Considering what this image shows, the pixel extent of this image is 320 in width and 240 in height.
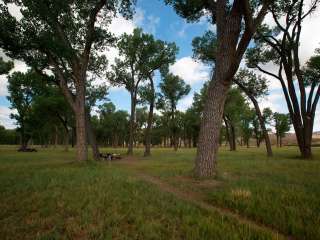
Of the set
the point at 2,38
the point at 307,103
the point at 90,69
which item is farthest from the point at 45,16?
the point at 307,103

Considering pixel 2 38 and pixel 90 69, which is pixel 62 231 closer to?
pixel 2 38

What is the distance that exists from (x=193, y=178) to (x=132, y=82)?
21146mm

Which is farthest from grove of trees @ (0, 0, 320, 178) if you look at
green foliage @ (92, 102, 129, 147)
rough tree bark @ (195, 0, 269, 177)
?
green foliage @ (92, 102, 129, 147)

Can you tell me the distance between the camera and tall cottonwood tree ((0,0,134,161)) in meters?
12.6

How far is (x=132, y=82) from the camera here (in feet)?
89.7

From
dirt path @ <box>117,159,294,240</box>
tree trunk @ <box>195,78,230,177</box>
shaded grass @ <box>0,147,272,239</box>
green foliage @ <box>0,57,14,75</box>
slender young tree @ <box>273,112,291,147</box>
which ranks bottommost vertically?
dirt path @ <box>117,159,294,240</box>

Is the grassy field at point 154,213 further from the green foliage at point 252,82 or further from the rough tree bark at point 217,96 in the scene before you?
the green foliage at point 252,82

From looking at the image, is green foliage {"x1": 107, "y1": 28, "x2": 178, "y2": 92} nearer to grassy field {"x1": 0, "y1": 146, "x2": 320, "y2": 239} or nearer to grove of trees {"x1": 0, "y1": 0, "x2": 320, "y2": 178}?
grove of trees {"x1": 0, "y1": 0, "x2": 320, "y2": 178}

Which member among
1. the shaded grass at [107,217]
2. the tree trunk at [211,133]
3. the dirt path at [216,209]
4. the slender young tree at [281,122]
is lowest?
the dirt path at [216,209]

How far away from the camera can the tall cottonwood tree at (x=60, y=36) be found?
12555mm

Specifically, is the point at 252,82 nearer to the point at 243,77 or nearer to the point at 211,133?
the point at 243,77

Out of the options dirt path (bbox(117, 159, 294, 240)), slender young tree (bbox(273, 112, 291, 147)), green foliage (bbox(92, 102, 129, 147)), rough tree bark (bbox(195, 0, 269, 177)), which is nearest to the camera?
dirt path (bbox(117, 159, 294, 240))

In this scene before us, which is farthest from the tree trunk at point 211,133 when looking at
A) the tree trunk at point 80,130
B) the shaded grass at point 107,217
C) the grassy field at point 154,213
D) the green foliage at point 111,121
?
the green foliage at point 111,121

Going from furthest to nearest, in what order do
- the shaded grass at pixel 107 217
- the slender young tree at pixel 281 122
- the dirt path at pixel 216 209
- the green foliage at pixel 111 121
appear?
the green foliage at pixel 111 121 → the slender young tree at pixel 281 122 → the dirt path at pixel 216 209 → the shaded grass at pixel 107 217
